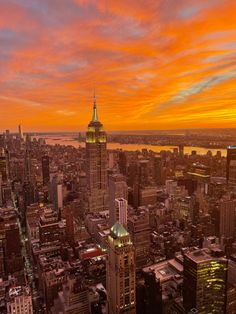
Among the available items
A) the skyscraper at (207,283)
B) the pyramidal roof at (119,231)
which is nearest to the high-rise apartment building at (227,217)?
the skyscraper at (207,283)

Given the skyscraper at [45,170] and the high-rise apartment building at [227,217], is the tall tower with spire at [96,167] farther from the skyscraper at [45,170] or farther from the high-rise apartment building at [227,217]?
the skyscraper at [45,170]

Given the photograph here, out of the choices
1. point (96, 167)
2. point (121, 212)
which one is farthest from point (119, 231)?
point (96, 167)

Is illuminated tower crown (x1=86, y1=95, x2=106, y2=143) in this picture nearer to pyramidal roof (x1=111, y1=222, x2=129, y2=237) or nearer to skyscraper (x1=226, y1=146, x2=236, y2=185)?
skyscraper (x1=226, y1=146, x2=236, y2=185)

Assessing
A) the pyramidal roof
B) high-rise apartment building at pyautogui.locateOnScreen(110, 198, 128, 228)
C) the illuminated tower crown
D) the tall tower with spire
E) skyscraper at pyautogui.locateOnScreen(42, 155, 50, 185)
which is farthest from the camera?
skyscraper at pyautogui.locateOnScreen(42, 155, 50, 185)

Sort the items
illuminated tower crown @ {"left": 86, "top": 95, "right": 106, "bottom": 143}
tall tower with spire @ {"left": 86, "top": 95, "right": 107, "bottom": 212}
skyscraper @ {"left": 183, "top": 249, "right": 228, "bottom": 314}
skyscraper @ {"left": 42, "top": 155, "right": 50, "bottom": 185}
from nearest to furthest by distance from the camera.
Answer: skyscraper @ {"left": 183, "top": 249, "right": 228, "bottom": 314}
tall tower with spire @ {"left": 86, "top": 95, "right": 107, "bottom": 212}
illuminated tower crown @ {"left": 86, "top": 95, "right": 106, "bottom": 143}
skyscraper @ {"left": 42, "top": 155, "right": 50, "bottom": 185}

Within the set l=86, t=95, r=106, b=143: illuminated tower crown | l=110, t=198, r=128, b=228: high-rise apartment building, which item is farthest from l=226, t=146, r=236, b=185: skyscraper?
l=110, t=198, r=128, b=228: high-rise apartment building

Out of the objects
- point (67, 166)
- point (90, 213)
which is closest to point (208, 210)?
point (90, 213)
